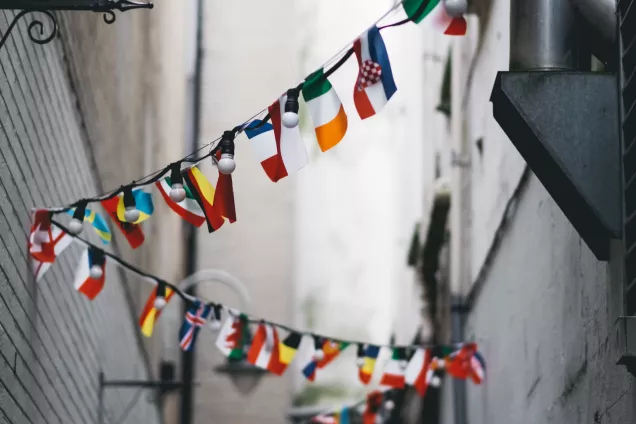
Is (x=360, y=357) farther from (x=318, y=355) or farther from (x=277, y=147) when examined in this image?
(x=277, y=147)

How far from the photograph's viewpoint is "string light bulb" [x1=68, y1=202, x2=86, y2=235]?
729 cm

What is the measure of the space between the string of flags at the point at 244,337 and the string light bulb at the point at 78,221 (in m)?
0.25

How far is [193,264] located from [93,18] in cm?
1280

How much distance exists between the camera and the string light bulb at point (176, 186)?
6378mm

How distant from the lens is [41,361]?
7863 mm

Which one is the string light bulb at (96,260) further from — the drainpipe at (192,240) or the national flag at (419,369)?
the drainpipe at (192,240)

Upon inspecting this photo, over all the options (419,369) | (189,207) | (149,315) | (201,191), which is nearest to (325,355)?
(419,369)

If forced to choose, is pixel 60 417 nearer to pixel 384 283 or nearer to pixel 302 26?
pixel 302 26

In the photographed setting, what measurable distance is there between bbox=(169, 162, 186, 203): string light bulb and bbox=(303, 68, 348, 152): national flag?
2.37 feet

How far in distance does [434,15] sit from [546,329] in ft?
9.42

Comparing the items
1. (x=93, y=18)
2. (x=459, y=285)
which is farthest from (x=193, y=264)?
(x=93, y=18)

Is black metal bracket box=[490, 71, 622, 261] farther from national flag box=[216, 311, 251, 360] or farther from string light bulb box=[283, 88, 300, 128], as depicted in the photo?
national flag box=[216, 311, 251, 360]

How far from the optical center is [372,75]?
6305mm

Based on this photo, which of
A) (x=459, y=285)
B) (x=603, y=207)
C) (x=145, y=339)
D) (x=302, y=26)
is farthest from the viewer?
(x=302, y=26)
